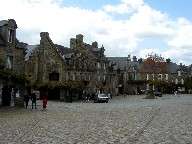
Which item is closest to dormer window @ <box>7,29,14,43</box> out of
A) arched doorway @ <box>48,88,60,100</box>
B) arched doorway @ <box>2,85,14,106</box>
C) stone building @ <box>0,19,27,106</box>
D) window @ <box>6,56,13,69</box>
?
stone building @ <box>0,19,27,106</box>

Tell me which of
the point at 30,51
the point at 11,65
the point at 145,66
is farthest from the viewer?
the point at 145,66

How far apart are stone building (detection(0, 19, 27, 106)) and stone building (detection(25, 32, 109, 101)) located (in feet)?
56.2

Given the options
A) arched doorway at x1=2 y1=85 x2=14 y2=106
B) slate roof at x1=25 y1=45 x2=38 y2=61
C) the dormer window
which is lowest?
arched doorway at x1=2 y1=85 x2=14 y2=106

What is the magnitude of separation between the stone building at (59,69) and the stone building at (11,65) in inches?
674

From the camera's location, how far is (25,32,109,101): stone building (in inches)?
2203

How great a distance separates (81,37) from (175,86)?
45590mm

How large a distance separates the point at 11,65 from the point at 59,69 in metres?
21.1

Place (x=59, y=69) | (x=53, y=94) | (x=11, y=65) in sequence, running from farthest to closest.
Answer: (x=59, y=69), (x=53, y=94), (x=11, y=65)

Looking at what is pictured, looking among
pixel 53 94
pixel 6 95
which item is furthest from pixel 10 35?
pixel 53 94

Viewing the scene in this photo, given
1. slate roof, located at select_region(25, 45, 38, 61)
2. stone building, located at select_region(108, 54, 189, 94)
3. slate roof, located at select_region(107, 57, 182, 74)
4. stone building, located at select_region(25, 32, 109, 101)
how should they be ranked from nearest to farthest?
1. stone building, located at select_region(25, 32, 109, 101)
2. slate roof, located at select_region(25, 45, 38, 61)
3. slate roof, located at select_region(107, 57, 182, 74)
4. stone building, located at select_region(108, 54, 189, 94)

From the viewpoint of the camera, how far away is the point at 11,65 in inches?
1425

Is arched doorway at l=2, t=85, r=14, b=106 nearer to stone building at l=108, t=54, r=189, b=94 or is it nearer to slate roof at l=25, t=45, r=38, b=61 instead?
slate roof at l=25, t=45, r=38, b=61

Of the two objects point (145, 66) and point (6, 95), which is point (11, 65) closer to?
point (6, 95)

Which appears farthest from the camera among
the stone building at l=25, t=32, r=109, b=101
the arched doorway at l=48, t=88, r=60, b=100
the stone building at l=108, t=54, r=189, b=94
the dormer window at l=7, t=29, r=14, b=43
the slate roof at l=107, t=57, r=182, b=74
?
the stone building at l=108, t=54, r=189, b=94
